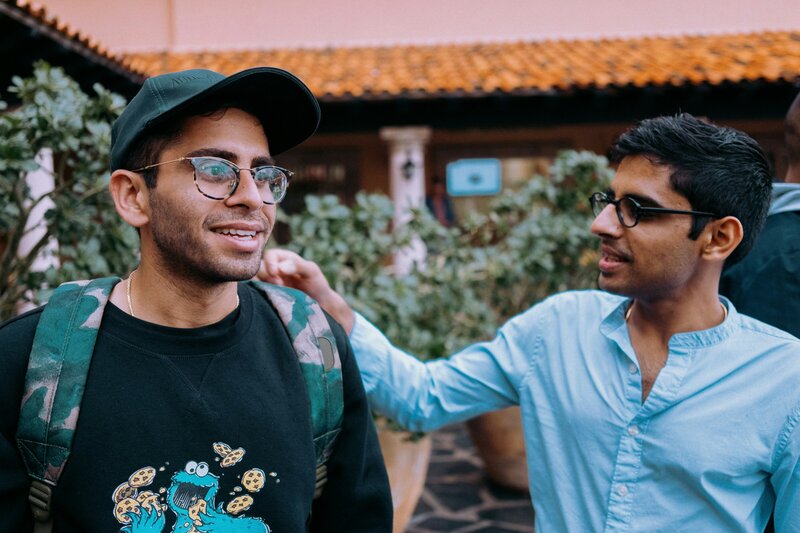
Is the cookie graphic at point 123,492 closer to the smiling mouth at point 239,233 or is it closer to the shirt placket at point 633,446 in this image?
the smiling mouth at point 239,233

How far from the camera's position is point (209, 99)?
54.3 inches

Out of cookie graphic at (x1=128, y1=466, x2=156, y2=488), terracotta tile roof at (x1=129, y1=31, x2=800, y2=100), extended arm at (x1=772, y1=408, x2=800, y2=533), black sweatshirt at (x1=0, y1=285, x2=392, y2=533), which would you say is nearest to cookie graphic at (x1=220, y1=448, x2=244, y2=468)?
black sweatshirt at (x1=0, y1=285, x2=392, y2=533)

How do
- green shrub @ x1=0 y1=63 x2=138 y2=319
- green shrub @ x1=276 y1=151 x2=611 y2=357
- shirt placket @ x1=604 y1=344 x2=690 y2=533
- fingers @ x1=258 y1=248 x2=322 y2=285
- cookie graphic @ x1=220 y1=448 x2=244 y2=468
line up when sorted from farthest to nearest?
green shrub @ x1=276 y1=151 x2=611 y2=357, green shrub @ x1=0 y1=63 x2=138 y2=319, fingers @ x1=258 y1=248 x2=322 y2=285, shirt placket @ x1=604 y1=344 x2=690 y2=533, cookie graphic @ x1=220 y1=448 x2=244 y2=468

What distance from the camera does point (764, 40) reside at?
1110cm

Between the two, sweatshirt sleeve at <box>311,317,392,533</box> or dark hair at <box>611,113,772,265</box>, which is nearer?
sweatshirt sleeve at <box>311,317,392,533</box>

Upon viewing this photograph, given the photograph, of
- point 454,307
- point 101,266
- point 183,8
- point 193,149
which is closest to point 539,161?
point 183,8

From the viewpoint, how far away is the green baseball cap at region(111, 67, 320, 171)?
1338 millimetres

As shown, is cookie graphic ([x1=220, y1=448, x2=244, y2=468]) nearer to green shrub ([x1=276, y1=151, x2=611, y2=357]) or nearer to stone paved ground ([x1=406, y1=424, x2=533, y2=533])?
green shrub ([x1=276, y1=151, x2=611, y2=357])

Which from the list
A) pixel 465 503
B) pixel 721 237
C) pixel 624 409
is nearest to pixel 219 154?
pixel 624 409

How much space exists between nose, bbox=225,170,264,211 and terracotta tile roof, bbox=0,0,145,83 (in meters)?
4.36

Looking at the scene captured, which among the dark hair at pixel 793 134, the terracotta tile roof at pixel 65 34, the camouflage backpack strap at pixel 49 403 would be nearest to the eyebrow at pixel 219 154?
the camouflage backpack strap at pixel 49 403

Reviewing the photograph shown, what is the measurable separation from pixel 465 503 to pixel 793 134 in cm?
374

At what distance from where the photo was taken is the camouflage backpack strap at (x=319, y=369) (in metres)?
1.45

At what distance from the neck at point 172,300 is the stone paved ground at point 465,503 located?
3684 mm
